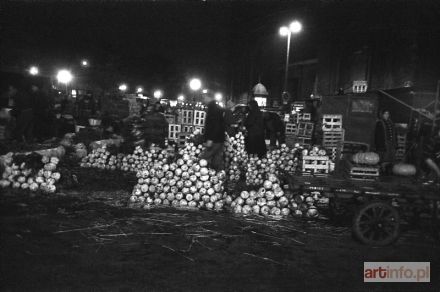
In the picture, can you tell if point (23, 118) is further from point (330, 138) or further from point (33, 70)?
point (33, 70)

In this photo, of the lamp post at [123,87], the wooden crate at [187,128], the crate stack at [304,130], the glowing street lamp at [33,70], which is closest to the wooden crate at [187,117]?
the wooden crate at [187,128]

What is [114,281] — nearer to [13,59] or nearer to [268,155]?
[268,155]

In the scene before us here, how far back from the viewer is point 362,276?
5.26 meters

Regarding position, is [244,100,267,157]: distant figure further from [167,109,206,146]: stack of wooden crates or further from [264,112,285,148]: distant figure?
[264,112,285,148]: distant figure

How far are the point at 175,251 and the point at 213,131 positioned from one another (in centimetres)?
428

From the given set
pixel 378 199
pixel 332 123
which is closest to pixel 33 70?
pixel 332 123

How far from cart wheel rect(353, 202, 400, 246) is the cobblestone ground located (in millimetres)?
181

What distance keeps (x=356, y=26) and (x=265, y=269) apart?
1898 cm

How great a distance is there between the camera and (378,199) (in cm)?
654

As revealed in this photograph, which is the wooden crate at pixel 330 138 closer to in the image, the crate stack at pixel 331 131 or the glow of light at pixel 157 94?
the crate stack at pixel 331 131

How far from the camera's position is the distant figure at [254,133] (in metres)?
12.0

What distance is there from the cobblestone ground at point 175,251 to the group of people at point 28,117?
6574mm

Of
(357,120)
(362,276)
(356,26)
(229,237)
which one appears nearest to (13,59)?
(356,26)

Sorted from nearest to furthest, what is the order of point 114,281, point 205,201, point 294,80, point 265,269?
point 114,281, point 265,269, point 205,201, point 294,80
